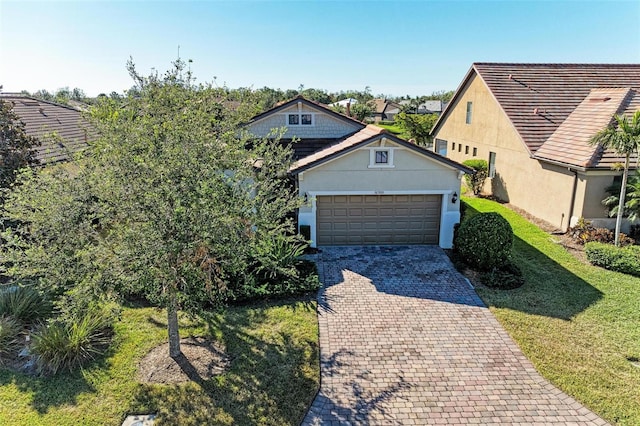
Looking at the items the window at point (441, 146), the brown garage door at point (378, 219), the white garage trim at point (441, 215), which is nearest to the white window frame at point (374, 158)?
the white garage trim at point (441, 215)

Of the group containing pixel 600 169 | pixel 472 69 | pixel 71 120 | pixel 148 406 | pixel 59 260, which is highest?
pixel 472 69

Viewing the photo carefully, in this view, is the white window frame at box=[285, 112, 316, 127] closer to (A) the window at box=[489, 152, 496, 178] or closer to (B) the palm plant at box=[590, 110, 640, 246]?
(A) the window at box=[489, 152, 496, 178]

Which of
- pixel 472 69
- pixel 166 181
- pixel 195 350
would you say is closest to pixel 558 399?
pixel 195 350

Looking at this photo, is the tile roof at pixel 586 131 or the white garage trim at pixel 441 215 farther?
the tile roof at pixel 586 131

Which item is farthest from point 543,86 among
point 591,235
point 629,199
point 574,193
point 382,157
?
point 382,157

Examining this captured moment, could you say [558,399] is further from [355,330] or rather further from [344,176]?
[344,176]

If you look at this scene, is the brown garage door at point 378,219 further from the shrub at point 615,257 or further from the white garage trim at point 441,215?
the shrub at point 615,257

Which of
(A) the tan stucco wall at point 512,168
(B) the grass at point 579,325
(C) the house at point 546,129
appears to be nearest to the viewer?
(B) the grass at point 579,325
